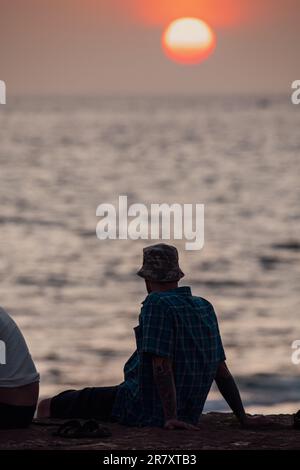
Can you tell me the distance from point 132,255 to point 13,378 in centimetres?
2343

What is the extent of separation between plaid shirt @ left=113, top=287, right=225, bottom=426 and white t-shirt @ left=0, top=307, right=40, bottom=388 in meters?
0.66

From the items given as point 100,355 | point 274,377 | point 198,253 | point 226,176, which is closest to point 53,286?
point 198,253

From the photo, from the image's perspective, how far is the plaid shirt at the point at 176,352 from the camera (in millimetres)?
8023

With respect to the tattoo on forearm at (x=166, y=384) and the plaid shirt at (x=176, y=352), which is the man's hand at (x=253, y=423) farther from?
the tattoo on forearm at (x=166, y=384)

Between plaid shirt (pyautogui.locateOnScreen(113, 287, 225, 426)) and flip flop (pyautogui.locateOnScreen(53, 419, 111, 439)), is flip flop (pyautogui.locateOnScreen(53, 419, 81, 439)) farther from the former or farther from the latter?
plaid shirt (pyautogui.locateOnScreen(113, 287, 225, 426))

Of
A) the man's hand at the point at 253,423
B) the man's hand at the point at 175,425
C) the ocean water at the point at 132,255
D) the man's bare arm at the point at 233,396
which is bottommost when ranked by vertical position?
the man's hand at the point at 175,425

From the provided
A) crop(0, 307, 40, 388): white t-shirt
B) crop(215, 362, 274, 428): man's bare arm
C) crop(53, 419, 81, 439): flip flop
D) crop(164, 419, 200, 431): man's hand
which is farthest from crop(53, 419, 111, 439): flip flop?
crop(215, 362, 274, 428): man's bare arm

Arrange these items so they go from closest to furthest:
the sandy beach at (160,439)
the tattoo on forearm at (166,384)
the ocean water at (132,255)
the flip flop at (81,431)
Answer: the sandy beach at (160,439) < the flip flop at (81,431) < the tattoo on forearm at (166,384) < the ocean water at (132,255)

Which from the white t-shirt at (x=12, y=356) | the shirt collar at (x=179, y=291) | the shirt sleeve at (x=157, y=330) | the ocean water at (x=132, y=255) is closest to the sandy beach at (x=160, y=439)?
the white t-shirt at (x=12, y=356)

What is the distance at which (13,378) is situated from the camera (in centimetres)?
827

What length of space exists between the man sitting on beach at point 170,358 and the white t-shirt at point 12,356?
2.15ft

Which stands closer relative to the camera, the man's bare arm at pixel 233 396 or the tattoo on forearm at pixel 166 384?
the tattoo on forearm at pixel 166 384

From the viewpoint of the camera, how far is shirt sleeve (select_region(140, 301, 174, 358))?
798cm

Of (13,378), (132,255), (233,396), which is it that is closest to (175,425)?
(233,396)
